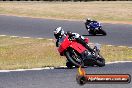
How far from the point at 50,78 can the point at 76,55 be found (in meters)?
2.38

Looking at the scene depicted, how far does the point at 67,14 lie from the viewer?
118ft

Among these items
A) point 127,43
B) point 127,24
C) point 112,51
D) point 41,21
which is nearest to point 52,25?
point 41,21

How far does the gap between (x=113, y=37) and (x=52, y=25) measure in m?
5.61

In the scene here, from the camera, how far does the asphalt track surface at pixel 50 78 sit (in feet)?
34.3

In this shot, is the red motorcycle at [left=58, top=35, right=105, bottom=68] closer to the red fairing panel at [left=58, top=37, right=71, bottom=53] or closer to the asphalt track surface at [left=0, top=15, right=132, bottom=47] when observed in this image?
the red fairing panel at [left=58, top=37, right=71, bottom=53]

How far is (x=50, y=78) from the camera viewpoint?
37.4 feet

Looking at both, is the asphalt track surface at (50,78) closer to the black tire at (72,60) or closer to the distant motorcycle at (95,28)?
the black tire at (72,60)

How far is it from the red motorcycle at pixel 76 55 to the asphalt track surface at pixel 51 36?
14.2 inches

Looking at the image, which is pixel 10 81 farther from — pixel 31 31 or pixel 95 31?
pixel 31 31

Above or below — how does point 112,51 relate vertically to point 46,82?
below

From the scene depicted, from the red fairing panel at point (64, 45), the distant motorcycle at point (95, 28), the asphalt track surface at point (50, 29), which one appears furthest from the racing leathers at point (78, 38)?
the distant motorcycle at point (95, 28)

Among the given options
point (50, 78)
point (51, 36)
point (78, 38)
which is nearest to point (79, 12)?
point (51, 36)

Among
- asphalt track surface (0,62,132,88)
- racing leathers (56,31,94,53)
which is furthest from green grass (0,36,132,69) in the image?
asphalt track surface (0,62,132,88)

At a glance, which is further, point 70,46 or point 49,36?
point 49,36
